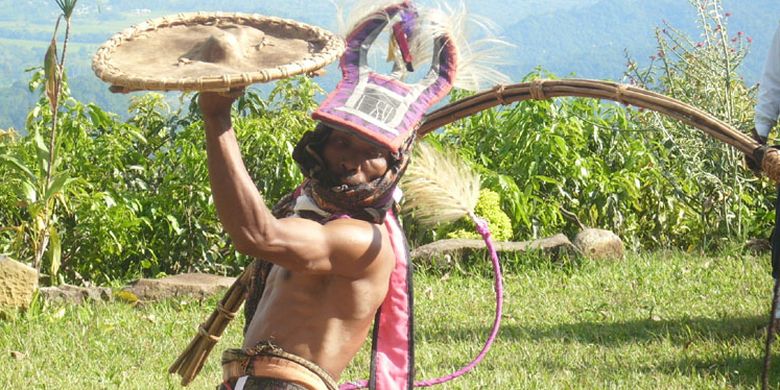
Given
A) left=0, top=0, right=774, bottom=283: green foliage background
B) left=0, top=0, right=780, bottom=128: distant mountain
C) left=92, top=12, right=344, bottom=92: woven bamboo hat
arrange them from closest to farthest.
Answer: left=92, top=12, right=344, bottom=92: woven bamboo hat, left=0, top=0, right=774, bottom=283: green foliage background, left=0, top=0, right=780, bottom=128: distant mountain

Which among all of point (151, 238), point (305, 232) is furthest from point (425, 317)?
point (305, 232)

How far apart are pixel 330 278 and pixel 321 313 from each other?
0.33ft

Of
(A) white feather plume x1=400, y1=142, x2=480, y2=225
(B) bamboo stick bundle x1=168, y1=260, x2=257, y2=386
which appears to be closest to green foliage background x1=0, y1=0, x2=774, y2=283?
(B) bamboo stick bundle x1=168, y1=260, x2=257, y2=386

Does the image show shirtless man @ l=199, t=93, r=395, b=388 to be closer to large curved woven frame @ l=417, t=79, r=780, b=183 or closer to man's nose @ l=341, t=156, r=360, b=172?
man's nose @ l=341, t=156, r=360, b=172

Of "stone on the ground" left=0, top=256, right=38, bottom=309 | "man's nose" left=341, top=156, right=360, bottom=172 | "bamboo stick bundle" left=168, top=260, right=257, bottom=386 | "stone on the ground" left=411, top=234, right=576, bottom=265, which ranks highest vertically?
"man's nose" left=341, top=156, right=360, bottom=172

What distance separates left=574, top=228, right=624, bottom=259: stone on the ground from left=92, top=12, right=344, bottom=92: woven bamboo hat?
4.53 m

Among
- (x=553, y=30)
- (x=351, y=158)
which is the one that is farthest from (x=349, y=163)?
(x=553, y=30)

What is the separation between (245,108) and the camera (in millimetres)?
7711

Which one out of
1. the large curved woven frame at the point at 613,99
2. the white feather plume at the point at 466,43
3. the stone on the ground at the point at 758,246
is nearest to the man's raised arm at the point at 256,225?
the white feather plume at the point at 466,43

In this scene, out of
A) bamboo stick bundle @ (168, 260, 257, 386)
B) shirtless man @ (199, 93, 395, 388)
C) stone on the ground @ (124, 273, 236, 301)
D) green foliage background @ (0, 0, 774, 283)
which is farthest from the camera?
green foliage background @ (0, 0, 774, 283)

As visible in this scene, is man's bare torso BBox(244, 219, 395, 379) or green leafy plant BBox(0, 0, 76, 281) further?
green leafy plant BBox(0, 0, 76, 281)

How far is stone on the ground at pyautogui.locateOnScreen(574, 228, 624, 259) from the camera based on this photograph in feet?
23.3

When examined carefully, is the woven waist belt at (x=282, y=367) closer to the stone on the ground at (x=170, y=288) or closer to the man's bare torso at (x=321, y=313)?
the man's bare torso at (x=321, y=313)

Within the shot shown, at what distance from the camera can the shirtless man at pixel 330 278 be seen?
2746 millimetres
